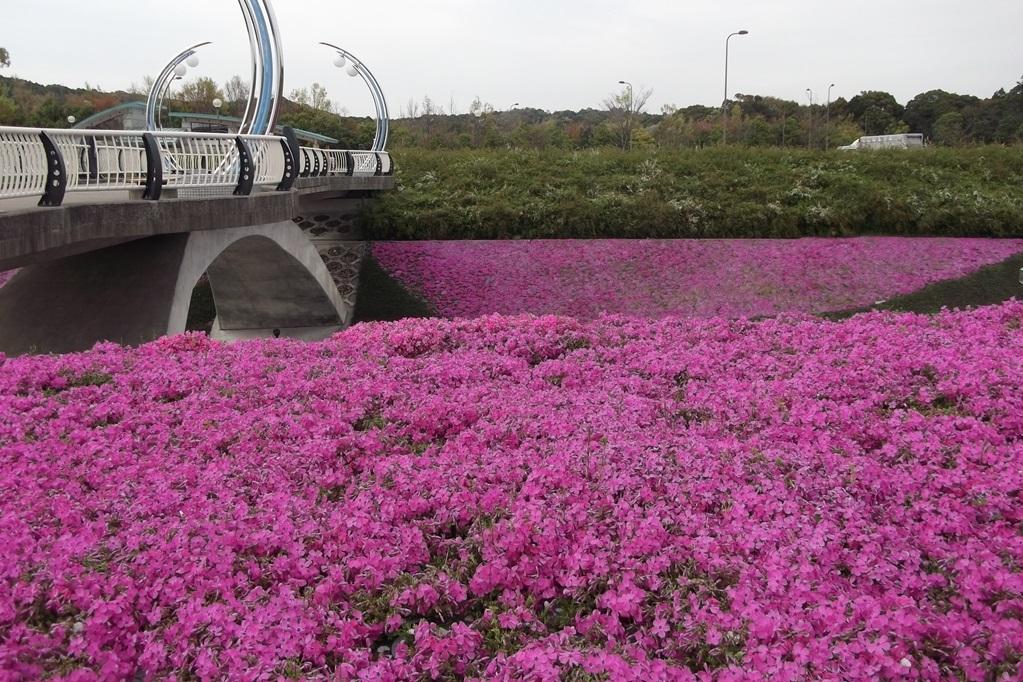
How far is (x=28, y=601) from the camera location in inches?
148

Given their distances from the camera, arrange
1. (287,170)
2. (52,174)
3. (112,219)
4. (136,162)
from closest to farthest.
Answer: (52,174)
(112,219)
(136,162)
(287,170)

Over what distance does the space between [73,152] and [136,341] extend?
2980mm

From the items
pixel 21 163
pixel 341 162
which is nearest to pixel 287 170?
pixel 21 163

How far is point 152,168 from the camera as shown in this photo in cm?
978

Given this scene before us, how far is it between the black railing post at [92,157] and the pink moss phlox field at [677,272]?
12611 millimetres

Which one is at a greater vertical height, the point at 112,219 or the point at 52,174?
the point at 52,174

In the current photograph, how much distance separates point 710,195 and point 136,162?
63.1 feet

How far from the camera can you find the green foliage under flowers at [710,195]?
24.8m

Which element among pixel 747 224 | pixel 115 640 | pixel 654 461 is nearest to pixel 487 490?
pixel 654 461

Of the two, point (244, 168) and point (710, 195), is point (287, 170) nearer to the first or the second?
point (244, 168)

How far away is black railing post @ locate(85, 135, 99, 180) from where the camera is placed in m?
9.11

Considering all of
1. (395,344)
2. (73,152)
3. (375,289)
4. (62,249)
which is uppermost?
(73,152)

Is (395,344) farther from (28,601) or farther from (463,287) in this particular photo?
(463,287)

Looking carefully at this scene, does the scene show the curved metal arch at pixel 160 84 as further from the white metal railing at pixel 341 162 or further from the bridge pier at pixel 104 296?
the bridge pier at pixel 104 296
